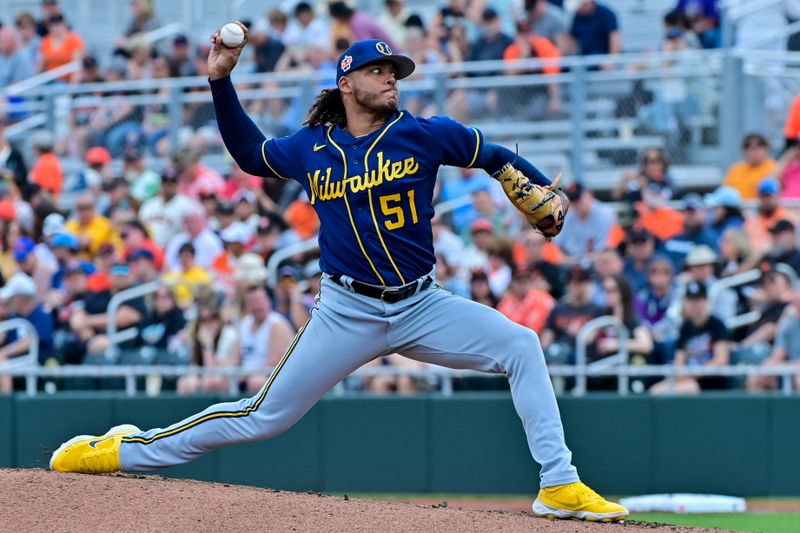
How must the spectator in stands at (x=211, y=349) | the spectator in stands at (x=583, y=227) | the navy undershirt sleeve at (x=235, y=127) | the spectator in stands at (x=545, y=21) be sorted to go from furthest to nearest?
1. the spectator in stands at (x=545, y=21)
2. the spectator in stands at (x=583, y=227)
3. the spectator in stands at (x=211, y=349)
4. the navy undershirt sleeve at (x=235, y=127)

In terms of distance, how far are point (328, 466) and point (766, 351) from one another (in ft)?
11.8

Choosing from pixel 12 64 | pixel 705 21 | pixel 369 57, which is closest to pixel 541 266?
pixel 705 21

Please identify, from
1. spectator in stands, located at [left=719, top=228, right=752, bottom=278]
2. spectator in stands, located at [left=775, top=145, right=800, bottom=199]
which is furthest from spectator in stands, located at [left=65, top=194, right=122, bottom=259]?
spectator in stands, located at [left=775, top=145, right=800, bottom=199]

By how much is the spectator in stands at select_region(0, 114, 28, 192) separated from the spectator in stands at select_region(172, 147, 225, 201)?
186 cm

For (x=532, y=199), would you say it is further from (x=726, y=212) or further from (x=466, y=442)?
(x=726, y=212)

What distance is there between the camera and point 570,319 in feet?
33.8

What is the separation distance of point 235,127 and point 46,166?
349 inches

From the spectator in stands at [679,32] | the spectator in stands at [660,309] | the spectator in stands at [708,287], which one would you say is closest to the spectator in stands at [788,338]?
the spectator in stands at [708,287]

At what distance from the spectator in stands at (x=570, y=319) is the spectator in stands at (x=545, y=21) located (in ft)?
13.6

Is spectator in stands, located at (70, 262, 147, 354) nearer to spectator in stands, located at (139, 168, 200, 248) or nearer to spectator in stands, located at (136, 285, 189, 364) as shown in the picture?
spectator in stands, located at (136, 285, 189, 364)

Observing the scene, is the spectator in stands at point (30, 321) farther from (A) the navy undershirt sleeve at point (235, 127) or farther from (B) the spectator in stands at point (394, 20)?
(A) the navy undershirt sleeve at point (235, 127)

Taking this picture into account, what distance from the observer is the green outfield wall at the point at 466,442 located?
10.1 m

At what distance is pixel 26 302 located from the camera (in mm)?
11414

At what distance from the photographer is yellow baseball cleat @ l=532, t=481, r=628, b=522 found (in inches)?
228
